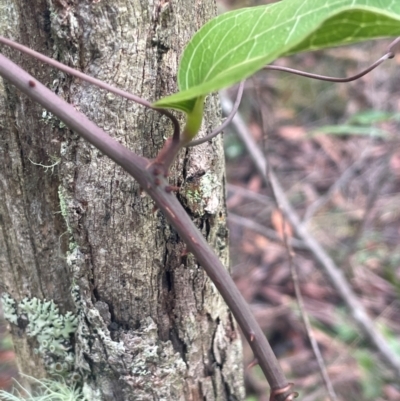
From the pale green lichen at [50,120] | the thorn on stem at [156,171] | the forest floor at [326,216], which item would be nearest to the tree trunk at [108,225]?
the pale green lichen at [50,120]

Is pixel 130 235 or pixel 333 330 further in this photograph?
pixel 333 330

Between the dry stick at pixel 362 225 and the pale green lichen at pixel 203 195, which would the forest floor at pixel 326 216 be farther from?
the pale green lichen at pixel 203 195

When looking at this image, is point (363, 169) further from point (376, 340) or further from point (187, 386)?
point (187, 386)

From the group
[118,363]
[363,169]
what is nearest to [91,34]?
[118,363]

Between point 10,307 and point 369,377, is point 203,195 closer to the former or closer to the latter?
point 10,307

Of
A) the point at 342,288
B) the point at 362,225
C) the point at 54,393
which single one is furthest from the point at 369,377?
the point at 54,393
